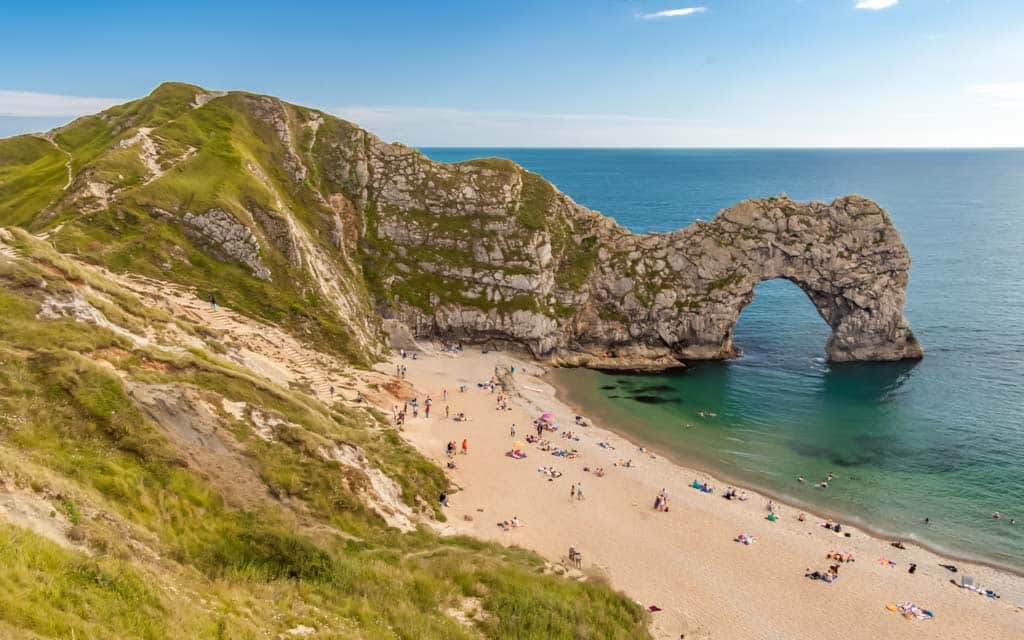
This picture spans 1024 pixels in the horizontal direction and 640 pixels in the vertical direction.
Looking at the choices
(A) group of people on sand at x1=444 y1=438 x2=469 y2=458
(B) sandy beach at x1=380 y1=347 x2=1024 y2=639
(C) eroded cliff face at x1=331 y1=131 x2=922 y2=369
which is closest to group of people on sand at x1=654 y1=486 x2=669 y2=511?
(B) sandy beach at x1=380 y1=347 x2=1024 y2=639

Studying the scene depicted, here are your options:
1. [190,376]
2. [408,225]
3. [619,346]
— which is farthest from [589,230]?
[190,376]

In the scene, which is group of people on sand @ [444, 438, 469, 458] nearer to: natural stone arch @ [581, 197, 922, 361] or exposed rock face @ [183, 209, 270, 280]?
exposed rock face @ [183, 209, 270, 280]

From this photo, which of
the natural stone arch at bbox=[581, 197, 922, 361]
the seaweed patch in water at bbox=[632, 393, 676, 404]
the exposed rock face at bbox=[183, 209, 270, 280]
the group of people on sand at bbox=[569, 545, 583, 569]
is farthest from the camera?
the natural stone arch at bbox=[581, 197, 922, 361]

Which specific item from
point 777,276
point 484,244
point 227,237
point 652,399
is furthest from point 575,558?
point 777,276

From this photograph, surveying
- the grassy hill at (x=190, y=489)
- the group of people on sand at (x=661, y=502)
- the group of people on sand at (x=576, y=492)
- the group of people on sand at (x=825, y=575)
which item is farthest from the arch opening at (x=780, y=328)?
the grassy hill at (x=190, y=489)

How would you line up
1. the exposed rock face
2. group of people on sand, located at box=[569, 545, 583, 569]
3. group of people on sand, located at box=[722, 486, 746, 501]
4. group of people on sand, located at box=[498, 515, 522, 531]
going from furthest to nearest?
the exposed rock face < group of people on sand, located at box=[722, 486, 746, 501] < group of people on sand, located at box=[498, 515, 522, 531] < group of people on sand, located at box=[569, 545, 583, 569]

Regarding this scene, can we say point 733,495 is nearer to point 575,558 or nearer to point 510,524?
point 575,558

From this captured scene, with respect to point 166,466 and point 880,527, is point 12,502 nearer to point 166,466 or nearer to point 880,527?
point 166,466
